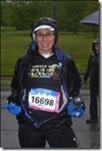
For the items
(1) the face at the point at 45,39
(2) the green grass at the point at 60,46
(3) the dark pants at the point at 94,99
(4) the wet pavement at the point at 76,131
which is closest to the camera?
(1) the face at the point at 45,39

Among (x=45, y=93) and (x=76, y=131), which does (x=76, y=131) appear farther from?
(x=45, y=93)

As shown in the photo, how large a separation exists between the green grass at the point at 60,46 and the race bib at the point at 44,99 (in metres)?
8.53

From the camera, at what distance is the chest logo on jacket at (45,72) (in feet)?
9.04

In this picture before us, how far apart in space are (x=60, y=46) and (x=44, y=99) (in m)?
Result: 9.40

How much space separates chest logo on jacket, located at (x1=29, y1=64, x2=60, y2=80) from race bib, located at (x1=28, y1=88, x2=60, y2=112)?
0.09 m

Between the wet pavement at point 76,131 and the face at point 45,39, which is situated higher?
the face at point 45,39

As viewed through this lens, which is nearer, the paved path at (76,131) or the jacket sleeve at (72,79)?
the jacket sleeve at (72,79)

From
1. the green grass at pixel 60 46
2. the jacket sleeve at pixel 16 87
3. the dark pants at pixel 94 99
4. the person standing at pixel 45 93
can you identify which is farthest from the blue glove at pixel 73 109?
the green grass at pixel 60 46

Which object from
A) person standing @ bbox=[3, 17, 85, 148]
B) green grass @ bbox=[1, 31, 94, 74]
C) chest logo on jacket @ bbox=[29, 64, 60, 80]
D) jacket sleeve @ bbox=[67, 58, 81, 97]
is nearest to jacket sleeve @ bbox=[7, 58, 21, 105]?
person standing @ bbox=[3, 17, 85, 148]

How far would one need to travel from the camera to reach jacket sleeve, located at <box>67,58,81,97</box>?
2.79 m

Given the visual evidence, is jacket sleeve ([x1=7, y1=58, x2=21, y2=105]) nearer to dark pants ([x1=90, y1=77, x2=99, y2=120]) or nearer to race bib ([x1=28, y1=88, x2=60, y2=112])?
race bib ([x1=28, y1=88, x2=60, y2=112])

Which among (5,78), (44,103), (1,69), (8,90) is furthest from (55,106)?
(1,69)

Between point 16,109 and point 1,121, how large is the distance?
3605mm

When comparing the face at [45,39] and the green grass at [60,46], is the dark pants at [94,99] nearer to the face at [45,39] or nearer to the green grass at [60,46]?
the face at [45,39]
